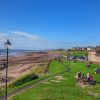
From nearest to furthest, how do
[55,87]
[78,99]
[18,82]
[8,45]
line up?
[8,45], [78,99], [55,87], [18,82]

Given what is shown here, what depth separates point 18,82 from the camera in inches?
1567

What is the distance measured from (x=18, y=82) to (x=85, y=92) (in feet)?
41.4

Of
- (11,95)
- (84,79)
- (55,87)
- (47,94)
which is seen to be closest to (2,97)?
(11,95)

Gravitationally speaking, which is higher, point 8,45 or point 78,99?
point 8,45

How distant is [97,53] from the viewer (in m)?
80.9

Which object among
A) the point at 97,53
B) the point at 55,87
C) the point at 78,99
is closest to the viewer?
the point at 78,99

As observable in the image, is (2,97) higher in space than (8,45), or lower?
lower

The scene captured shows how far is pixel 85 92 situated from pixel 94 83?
197 inches

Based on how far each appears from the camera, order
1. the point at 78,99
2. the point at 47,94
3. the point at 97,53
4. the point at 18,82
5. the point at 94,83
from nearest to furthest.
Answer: the point at 78,99 → the point at 47,94 → the point at 94,83 → the point at 18,82 → the point at 97,53

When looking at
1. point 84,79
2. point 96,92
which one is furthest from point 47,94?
point 84,79

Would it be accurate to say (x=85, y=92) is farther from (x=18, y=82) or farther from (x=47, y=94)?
(x=18, y=82)

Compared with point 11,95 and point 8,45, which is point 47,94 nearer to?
point 11,95

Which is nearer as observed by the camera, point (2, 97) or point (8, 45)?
point (8, 45)

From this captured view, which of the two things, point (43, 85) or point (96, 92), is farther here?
point (43, 85)
